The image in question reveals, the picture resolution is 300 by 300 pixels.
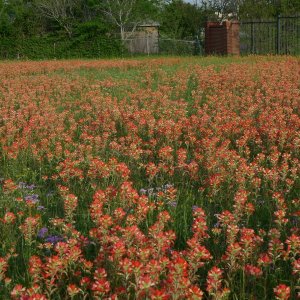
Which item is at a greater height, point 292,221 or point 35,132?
point 35,132

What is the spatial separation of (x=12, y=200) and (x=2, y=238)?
61cm

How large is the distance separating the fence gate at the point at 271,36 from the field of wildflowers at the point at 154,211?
1855 cm

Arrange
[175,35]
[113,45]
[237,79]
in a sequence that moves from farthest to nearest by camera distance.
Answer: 1. [175,35]
2. [113,45]
3. [237,79]

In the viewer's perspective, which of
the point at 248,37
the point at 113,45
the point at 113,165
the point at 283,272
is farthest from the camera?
the point at 113,45

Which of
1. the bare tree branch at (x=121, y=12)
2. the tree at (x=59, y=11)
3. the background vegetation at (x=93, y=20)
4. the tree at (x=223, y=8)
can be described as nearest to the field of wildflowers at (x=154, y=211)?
the background vegetation at (x=93, y=20)

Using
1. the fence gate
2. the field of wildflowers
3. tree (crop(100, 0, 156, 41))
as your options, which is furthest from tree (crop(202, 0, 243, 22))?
the field of wildflowers

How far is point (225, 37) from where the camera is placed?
1152 inches

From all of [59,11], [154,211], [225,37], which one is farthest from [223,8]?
[154,211]

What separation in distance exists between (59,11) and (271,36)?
24.2m

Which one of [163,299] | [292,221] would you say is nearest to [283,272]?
[292,221]

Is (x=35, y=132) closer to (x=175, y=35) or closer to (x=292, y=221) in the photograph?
(x=292, y=221)

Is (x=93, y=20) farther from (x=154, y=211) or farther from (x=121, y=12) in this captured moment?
(x=154, y=211)

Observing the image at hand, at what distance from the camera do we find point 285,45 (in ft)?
86.2

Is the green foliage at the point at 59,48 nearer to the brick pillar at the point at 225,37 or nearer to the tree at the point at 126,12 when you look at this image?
the tree at the point at 126,12
